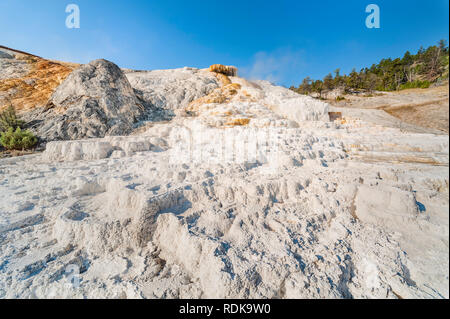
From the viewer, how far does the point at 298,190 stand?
106 inches

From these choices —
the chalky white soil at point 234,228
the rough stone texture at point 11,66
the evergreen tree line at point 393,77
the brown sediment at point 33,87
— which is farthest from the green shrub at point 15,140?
the evergreen tree line at point 393,77

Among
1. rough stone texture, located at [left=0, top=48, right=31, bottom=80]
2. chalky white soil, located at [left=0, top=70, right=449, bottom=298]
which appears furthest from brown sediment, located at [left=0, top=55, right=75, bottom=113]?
chalky white soil, located at [left=0, top=70, right=449, bottom=298]

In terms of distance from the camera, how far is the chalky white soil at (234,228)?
4.74 ft

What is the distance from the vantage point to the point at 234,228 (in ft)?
6.46

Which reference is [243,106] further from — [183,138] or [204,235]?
[204,235]

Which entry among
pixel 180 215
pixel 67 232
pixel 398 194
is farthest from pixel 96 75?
pixel 398 194

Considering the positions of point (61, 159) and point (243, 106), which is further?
point (243, 106)

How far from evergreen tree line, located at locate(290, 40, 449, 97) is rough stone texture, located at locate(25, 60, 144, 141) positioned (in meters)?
30.3

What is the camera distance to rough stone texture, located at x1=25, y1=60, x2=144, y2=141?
6.65 metres

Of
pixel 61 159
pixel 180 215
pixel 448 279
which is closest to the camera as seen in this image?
pixel 448 279

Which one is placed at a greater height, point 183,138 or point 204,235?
point 183,138

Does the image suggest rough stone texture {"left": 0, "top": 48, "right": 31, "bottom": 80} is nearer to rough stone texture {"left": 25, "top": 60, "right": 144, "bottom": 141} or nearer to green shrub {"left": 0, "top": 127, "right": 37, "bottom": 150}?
rough stone texture {"left": 25, "top": 60, "right": 144, "bottom": 141}

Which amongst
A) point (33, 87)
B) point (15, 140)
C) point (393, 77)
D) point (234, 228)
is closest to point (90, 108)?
point (15, 140)
